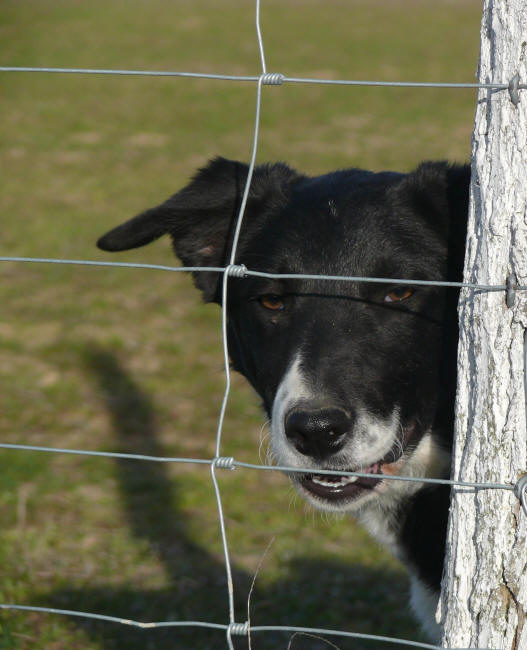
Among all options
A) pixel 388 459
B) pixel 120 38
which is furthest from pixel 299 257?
pixel 120 38

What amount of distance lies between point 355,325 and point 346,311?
0.20ft

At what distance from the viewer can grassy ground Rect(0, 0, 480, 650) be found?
12.7 ft

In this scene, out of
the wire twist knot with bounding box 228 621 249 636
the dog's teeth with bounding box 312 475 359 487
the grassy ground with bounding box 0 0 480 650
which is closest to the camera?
the wire twist knot with bounding box 228 621 249 636

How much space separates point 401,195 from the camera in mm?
3043

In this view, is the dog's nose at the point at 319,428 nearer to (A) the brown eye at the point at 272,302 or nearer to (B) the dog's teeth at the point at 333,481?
(B) the dog's teeth at the point at 333,481

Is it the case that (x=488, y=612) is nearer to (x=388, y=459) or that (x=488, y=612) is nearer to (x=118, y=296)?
(x=388, y=459)

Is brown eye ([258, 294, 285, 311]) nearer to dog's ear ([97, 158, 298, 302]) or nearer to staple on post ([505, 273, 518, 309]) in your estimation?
dog's ear ([97, 158, 298, 302])

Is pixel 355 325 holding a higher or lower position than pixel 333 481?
higher

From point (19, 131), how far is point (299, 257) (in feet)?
42.5

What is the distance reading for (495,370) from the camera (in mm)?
1703

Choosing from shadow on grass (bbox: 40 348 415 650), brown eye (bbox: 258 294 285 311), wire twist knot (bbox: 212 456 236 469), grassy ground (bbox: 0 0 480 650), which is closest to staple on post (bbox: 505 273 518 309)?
wire twist knot (bbox: 212 456 236 469)

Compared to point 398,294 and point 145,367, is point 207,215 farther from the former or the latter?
point 145,367

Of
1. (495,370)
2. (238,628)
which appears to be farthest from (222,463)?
(495,370)

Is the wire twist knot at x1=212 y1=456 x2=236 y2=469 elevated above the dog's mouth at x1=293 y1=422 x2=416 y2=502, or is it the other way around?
the wire twist knot at x1=212 y1=456 x2=236 y2=469
